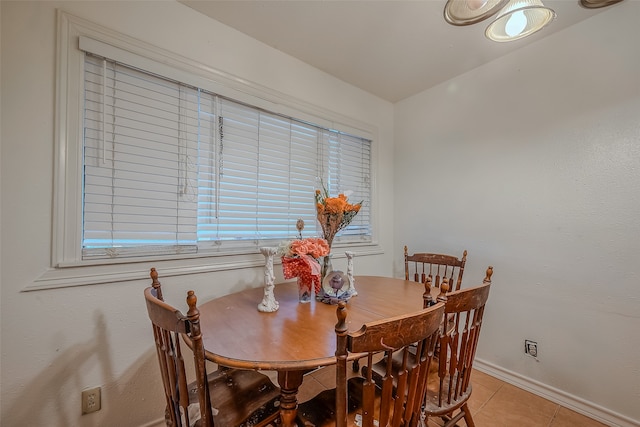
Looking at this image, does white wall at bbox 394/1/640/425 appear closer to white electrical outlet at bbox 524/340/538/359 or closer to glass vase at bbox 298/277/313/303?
white electrical outlet at bbox 524/340/538/359

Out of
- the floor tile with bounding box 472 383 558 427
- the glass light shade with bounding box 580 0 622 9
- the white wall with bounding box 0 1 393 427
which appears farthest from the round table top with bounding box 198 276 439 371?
the glass light shade with bounding box 580 0 622 9

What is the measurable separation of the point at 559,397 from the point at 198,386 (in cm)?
226

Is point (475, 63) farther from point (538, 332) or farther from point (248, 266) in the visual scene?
point (248, 266)

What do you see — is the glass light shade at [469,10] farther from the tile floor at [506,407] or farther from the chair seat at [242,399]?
the tile floor at [506,407]

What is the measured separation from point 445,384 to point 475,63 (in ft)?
7.65

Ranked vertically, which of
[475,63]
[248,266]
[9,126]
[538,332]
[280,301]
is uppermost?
A: [475,63]

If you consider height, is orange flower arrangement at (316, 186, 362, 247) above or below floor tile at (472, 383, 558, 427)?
above

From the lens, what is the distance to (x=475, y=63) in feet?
7.08

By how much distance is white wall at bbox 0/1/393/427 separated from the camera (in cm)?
112

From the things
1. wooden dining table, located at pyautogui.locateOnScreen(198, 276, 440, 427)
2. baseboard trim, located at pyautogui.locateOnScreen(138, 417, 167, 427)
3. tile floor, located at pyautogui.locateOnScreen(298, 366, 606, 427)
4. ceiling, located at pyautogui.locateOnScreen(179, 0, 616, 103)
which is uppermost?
ceiling, located at pyautogui.locateOnScreen(179, 0, 616, 103)

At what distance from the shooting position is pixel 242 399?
103 cm

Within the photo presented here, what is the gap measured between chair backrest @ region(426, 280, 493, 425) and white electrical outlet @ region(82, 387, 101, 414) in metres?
1.53

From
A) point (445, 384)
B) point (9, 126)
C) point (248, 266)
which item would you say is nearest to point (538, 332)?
point (445, 384)

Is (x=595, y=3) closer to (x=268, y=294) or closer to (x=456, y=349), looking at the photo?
(x=456, y=349)
